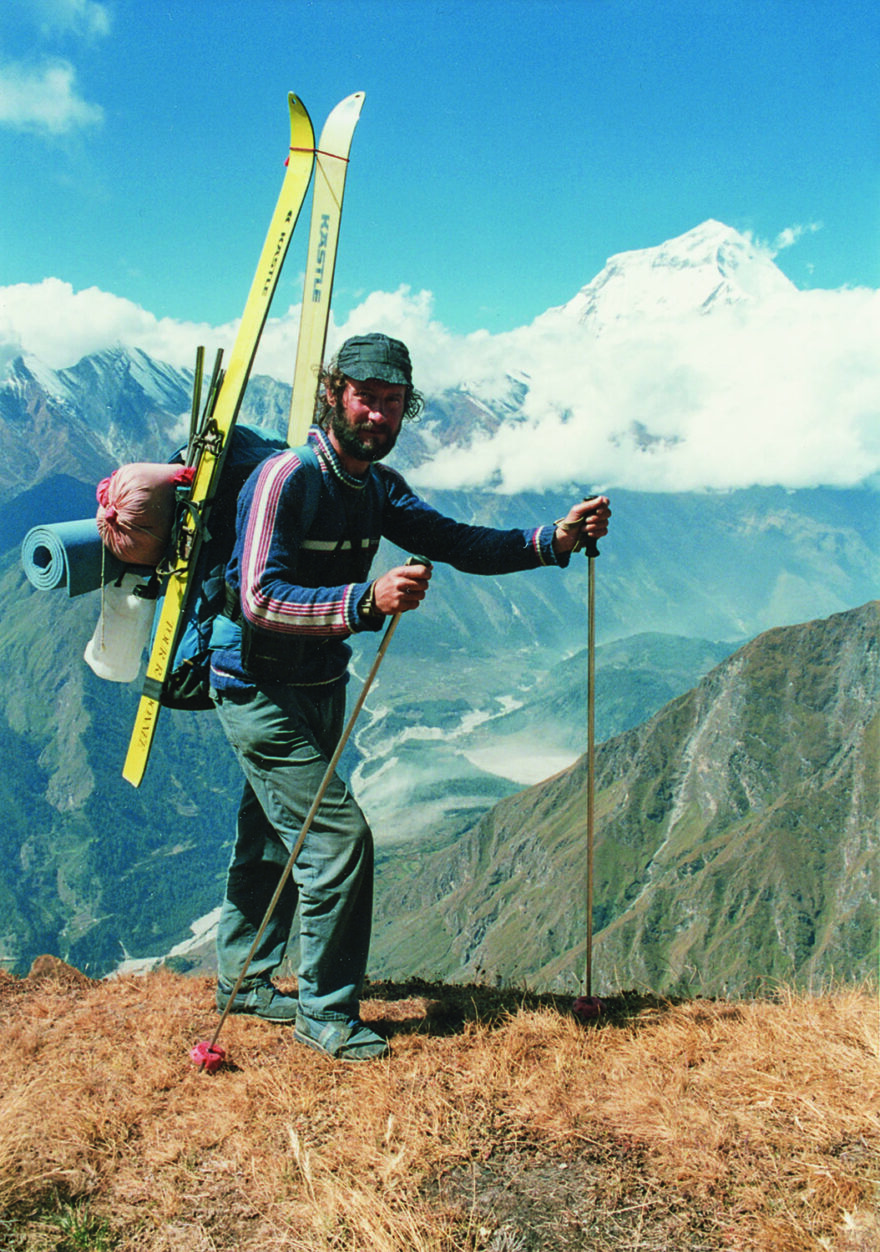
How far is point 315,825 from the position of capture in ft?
18.7

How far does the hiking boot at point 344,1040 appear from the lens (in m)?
5.66

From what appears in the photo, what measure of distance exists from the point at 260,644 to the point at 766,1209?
399 centimetres

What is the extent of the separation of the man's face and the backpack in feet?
3.80

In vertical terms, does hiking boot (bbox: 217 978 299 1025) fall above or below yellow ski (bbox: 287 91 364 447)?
below

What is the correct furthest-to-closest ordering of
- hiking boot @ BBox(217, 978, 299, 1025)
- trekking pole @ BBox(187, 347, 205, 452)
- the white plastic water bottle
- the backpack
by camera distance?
trekking pole @ BBox(187, 347, 205, 452)
the white plastic water bottle
hiking boot @ BBox(217, 978, 299, 1025)
the backpack

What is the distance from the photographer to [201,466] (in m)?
6.75

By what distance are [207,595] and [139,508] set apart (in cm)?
88

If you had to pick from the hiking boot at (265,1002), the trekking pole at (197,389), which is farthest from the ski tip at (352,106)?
the hiking boot at (265,1002)

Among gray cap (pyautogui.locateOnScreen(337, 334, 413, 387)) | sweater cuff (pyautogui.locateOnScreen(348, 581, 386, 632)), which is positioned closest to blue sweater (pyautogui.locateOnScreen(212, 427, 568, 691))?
sweater cuff (pyautogui.locateOnScreen(348, 581, 386, 632))

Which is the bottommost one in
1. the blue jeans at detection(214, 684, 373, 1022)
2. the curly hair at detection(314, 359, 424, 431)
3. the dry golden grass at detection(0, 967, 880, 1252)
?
the dry golden grass at detection(0, 967, 880, 1252)

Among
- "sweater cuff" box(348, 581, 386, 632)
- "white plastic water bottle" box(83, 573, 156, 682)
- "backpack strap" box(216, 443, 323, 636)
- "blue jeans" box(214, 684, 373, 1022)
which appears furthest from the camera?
"white plastic water bottle" box(83, 573, 156, 682)

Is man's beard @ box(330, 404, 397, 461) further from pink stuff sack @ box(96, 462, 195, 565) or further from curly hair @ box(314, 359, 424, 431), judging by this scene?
pink stuff sack @ box(96, 462, 195, 565)

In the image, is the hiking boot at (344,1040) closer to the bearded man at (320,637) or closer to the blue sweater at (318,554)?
the bearded man at (320,637)

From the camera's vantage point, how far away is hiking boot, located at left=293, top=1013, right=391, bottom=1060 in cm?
566
